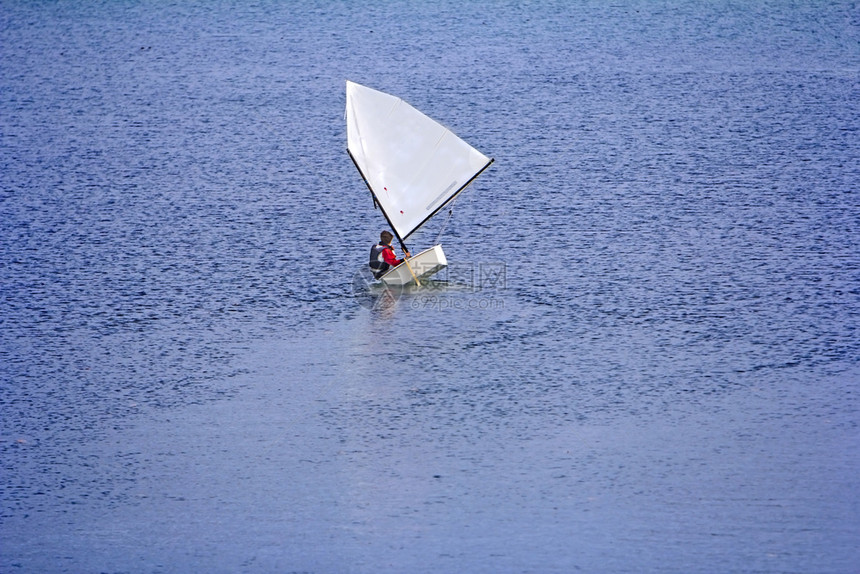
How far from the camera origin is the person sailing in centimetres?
3803

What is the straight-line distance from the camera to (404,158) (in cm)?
4069

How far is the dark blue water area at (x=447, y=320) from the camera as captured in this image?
26.3 m

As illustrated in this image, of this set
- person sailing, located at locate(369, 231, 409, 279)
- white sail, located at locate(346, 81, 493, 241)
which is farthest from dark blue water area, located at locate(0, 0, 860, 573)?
white sail, located at locate(346, 81, 493, 241)

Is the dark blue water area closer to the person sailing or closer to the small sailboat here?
the person sailing

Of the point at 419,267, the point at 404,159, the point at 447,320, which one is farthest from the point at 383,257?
the point at 404,159

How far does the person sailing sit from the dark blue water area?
1031 mm

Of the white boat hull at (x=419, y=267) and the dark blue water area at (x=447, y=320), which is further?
the white boat hull at (x=419, y=267)

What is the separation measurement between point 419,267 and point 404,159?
4.56m

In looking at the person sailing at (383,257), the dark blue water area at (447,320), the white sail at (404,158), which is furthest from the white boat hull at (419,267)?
the white sail at (404,158)

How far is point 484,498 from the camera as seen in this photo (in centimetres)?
2719

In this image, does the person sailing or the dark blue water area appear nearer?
the dark blue water area

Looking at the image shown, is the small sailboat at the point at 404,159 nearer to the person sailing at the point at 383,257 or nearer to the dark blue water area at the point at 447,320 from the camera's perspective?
the person sailing at the point at 383,257

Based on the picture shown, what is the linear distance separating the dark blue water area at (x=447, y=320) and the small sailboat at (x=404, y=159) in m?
2.50

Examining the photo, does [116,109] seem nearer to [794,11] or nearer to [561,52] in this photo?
[561,52]
